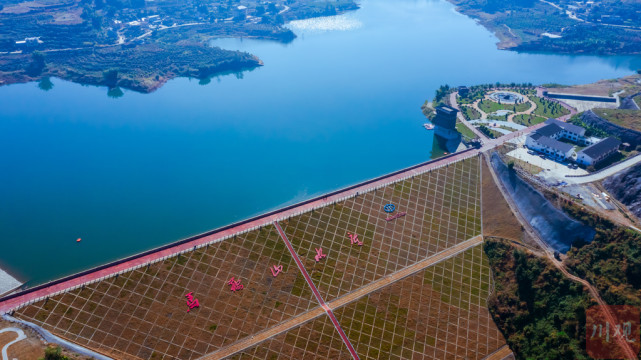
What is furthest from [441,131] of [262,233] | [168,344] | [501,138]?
[168,344]

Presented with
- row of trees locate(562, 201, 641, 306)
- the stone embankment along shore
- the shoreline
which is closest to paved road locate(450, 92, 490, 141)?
the stone embankment along shore

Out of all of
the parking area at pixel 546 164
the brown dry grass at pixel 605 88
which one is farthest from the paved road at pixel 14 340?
the brown dry grass at pixel 605 88

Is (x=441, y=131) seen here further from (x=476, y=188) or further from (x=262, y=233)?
(x=262, y=233)

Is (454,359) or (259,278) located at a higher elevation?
(259,278)

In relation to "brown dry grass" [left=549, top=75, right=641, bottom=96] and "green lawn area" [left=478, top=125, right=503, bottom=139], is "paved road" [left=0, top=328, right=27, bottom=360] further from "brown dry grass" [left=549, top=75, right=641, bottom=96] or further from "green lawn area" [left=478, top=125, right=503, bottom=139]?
"brown dry grass" [left=549, top=75, right=641, bottom=96]

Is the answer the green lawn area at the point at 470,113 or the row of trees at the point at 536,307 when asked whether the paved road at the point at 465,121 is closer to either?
the green lawn area at the point at 470,113

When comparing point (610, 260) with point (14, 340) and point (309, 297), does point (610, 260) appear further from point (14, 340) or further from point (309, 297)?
point (14, 340)
